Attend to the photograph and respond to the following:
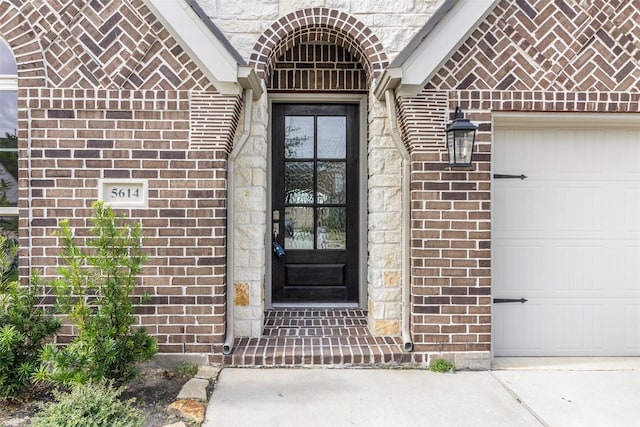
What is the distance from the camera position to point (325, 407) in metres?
2.77

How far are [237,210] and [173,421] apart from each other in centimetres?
187

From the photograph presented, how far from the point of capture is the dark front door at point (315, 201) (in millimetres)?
4461

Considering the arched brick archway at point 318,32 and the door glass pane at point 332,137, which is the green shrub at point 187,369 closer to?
the door glass pane at point 332,137

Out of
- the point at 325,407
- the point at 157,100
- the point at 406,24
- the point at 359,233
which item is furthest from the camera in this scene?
the point at 359,233

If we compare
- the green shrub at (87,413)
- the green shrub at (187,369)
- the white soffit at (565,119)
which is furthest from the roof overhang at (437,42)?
the green shrub at (87,413)

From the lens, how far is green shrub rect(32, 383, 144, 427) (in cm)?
220

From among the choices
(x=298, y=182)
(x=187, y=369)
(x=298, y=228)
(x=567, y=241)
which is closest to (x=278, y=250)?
(x=298, y=228)

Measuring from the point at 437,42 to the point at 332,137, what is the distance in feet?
5.26

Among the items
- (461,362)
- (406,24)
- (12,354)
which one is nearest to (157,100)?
(12,354)

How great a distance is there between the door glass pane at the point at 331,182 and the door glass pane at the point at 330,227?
13 centimetres

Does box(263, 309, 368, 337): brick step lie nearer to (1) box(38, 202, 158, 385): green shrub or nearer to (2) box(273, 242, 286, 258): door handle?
(2) box(273, 242, 286, 258): door handle

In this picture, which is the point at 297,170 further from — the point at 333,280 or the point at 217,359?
the point at 217,359

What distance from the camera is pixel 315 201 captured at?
4480 mm

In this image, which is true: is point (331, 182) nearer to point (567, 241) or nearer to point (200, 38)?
point (200, 38)
